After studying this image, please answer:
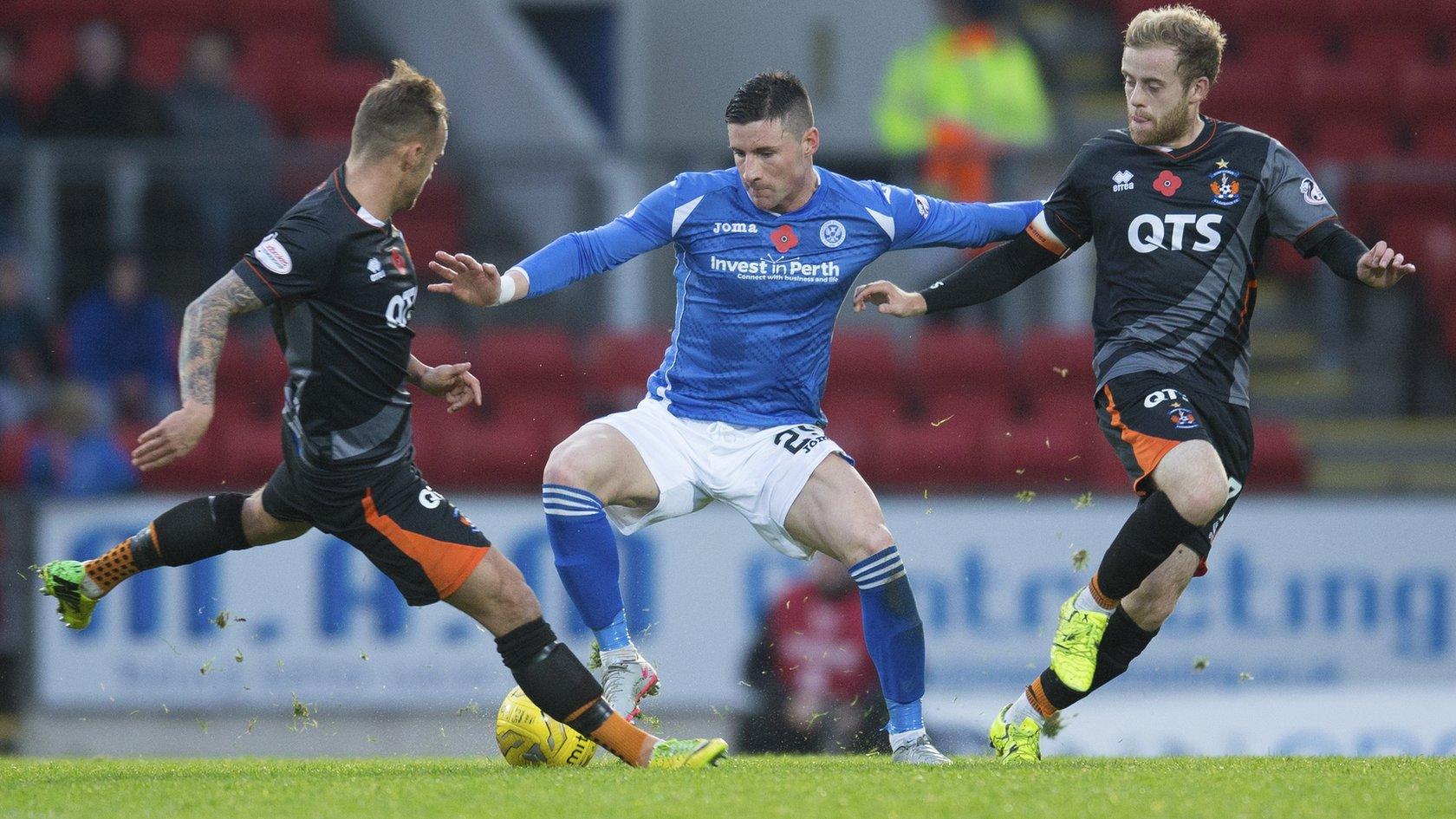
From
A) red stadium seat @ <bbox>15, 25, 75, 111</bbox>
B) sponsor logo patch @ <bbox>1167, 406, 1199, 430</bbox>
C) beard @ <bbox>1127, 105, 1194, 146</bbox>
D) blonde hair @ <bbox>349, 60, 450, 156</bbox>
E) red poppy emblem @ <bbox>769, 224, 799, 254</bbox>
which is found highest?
red stadium seat @ <bbox>15, 25, 75, 111</bbox>

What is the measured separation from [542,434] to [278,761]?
4.22 m

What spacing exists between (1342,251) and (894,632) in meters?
1.96

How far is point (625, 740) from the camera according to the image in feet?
18.5

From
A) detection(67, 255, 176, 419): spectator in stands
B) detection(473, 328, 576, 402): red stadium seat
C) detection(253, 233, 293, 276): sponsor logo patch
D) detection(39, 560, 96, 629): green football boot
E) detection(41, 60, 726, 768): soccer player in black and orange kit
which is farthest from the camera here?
detection(473, 328, 576, 402): red stadium seat

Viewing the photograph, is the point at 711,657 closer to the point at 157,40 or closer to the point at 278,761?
the point at 278,761

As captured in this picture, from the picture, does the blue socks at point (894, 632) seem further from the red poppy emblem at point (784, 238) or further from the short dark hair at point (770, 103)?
the short dark hair at point (770, 103)

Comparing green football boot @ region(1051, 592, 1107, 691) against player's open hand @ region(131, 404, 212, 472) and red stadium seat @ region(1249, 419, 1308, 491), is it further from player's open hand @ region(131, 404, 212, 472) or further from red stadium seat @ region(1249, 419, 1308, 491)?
red stadium seat @ region(1249, 419, 1308, 491)

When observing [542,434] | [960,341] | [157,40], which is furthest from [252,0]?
[960,341]

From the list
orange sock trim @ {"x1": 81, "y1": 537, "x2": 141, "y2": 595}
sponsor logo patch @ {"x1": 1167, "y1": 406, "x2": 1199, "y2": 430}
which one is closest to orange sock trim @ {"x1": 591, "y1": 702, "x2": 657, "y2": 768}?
orange sock trim @ {"x1": 81, "y1": 537, "x2": 141, "y2": 595}

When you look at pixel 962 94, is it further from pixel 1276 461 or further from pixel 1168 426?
pixel 1168 426

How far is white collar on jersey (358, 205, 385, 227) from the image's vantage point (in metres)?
5.43

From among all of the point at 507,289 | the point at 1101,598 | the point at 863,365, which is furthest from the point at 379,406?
the point at 863,365

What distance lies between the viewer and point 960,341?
1126 cm

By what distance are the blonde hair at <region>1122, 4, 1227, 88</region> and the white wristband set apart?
225 cm
